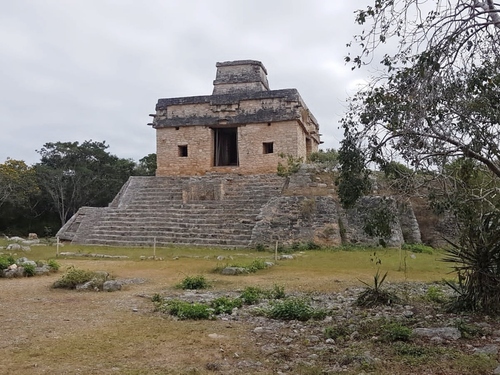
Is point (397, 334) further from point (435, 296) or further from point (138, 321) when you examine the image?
point (138, 321)

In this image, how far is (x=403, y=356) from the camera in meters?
4.48

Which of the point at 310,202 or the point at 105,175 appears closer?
the point at 310,202

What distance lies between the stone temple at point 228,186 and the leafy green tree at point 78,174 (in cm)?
980

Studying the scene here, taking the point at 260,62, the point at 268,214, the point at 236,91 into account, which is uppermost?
the point at 260,62

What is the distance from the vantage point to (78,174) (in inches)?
1174

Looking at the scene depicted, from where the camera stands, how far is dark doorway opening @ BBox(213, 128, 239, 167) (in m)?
23.7

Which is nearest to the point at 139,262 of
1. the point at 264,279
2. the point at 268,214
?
the point at 264,279

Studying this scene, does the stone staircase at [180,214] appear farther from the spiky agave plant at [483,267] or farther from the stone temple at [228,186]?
the spiky agave plant at [483,267]

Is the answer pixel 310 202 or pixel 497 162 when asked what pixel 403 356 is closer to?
pixel 497 162

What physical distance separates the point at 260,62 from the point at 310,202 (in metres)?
10.0

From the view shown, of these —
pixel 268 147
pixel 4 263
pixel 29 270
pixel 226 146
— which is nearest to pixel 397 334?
pixel 29 270

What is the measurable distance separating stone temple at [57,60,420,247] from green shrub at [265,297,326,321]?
8.28 meters

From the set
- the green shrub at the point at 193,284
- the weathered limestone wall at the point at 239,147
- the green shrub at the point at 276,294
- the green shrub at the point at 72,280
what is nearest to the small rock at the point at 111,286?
the green shrub at the point at 72,280

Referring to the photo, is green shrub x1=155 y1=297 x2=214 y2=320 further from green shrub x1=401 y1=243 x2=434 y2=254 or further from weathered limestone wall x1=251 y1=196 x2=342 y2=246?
green shrub x1=401 y1=243 x2=434 y2=254
